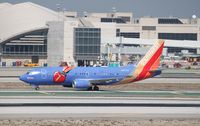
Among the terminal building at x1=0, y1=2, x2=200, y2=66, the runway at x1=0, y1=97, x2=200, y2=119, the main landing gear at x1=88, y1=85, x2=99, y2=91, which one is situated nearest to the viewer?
the runway at x1=0, y1=97, x2=200, y2=119

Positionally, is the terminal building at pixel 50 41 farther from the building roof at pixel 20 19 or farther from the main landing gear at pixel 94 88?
the main landing gear at pixel 94 88

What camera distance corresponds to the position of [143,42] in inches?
7825

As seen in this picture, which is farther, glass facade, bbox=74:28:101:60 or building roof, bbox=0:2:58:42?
building roof, bbox=0:2:58:42

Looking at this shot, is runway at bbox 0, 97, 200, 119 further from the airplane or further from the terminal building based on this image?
the terminal building

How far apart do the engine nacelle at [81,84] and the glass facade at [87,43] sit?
326ft

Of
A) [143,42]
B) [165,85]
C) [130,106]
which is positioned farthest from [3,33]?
[130,106]

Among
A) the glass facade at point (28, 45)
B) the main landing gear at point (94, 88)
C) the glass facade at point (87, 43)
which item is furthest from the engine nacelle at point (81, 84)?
the glass facade at point (28, 45)

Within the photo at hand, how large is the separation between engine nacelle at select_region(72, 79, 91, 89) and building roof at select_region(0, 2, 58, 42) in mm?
113423

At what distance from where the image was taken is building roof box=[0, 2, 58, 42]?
190750mm

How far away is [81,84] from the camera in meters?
74.5

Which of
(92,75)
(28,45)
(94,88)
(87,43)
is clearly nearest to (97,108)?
(94,88)

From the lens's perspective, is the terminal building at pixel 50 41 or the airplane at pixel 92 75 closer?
the airplane at pixel 92 75

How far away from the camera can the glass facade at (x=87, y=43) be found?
175250 mm

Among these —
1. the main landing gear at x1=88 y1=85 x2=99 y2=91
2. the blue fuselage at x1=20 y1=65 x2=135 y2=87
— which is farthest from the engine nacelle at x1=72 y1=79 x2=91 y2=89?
the blue fuselage at x1=20 y1=65 x2=135 y2=87
